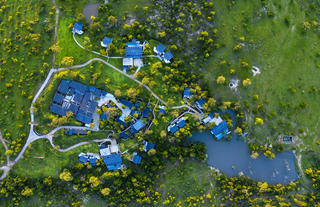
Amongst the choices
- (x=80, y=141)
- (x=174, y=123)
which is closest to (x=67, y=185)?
(x=80, y=141)

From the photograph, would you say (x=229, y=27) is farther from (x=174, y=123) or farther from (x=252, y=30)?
(x=174, y=123)

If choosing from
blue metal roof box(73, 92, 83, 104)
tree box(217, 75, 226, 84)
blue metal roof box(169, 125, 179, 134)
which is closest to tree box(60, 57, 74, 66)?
blue metal roof box(73, 92, 83, 104)

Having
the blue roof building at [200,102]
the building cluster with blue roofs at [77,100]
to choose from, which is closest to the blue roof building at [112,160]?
the building cluster with blue roofs at [77,100]

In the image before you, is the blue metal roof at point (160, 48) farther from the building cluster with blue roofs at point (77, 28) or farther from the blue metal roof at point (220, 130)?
the blue metal roof at point (220, 130)

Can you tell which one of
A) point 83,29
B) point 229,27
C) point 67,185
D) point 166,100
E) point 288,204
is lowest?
point 67,185

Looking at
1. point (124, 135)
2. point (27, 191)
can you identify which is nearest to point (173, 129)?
point (124, 135)

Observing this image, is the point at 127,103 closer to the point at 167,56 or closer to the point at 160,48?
the point at 167,56
